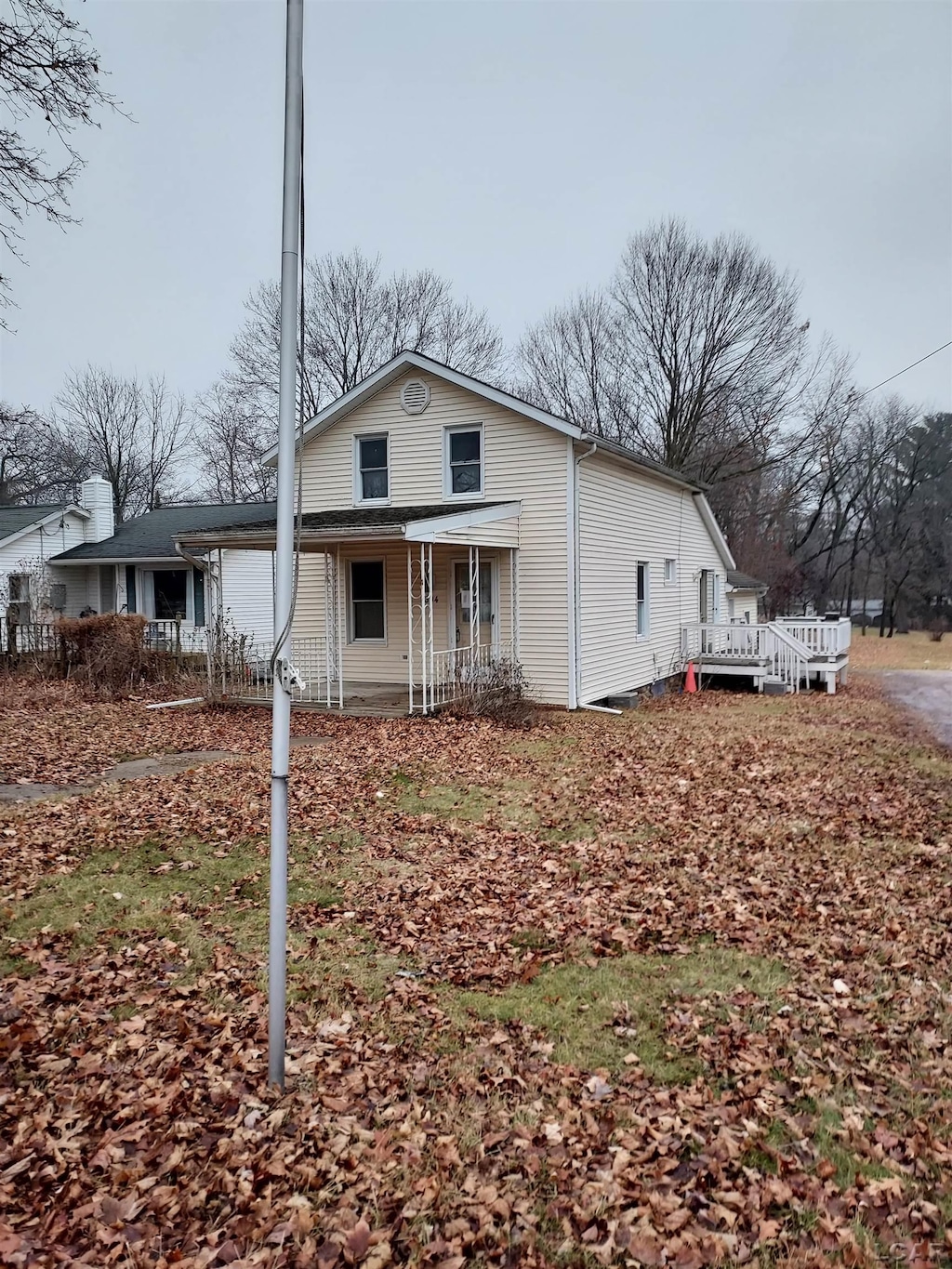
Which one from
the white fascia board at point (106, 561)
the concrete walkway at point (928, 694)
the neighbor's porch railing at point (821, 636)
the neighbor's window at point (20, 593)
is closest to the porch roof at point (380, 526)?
the concrete walkway at point (928, 694)

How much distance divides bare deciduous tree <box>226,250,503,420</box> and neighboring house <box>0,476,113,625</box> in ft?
34.1

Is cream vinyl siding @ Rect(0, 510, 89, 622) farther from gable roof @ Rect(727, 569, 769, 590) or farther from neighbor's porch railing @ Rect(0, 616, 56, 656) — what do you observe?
gable roof @ Rect(727, 569, 769, 590)

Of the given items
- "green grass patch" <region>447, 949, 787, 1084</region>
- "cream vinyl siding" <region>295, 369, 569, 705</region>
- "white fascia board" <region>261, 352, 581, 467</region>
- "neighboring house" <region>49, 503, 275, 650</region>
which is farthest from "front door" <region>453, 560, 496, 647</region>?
"neighboring house" <region>49, 503, 275, 650</region>

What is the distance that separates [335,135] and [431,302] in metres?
31.6

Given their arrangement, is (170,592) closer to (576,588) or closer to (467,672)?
(467,672)

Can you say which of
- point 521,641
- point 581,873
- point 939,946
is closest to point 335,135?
point 581,873

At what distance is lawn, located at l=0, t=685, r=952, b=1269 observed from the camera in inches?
113

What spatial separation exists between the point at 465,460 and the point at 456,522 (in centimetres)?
306

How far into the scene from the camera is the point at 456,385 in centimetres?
1541

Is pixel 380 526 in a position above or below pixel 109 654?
above

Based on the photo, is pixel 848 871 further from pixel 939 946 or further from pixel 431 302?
pixel 431 302

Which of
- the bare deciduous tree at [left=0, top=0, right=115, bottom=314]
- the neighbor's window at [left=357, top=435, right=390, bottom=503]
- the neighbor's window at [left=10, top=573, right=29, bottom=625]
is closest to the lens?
the bare deciduous tree at [left=0, top=0, right=115, bottom=314]

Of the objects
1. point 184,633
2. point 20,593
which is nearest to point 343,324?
point 20,593

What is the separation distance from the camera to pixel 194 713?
1414 cm
